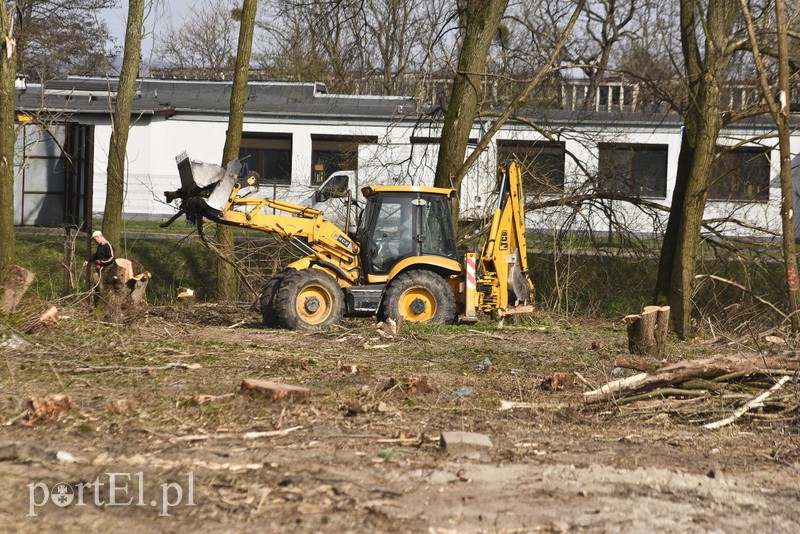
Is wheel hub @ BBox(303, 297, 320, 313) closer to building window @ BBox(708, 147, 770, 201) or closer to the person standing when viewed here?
the person standing

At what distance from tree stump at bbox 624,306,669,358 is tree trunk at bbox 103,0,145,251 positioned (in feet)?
35.4

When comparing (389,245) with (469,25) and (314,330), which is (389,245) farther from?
(469,25)

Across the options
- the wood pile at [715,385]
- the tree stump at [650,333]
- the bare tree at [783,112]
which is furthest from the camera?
the bare tree at [783,112]

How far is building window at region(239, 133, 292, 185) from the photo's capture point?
31.4 m

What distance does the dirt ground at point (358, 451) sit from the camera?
15.5 feet

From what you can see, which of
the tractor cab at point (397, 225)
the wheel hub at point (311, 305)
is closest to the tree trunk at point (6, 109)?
the wheel hub at point (311, 305)

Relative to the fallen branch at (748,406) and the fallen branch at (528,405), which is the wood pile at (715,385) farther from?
the fallen branch at (528,405)

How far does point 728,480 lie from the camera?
553cm

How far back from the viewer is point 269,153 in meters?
31.6

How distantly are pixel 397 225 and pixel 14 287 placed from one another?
5.71 metres

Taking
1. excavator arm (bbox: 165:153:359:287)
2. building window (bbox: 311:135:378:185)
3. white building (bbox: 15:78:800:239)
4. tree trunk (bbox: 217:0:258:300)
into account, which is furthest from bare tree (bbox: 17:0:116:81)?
excavator arm (bbox: 165:153:359:287)

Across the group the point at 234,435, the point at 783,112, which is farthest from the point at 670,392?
the point at 783,112

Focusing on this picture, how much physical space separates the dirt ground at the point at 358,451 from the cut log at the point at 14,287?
0.71 meters

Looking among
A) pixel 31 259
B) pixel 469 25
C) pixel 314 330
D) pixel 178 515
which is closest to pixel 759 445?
pixel 178 515
